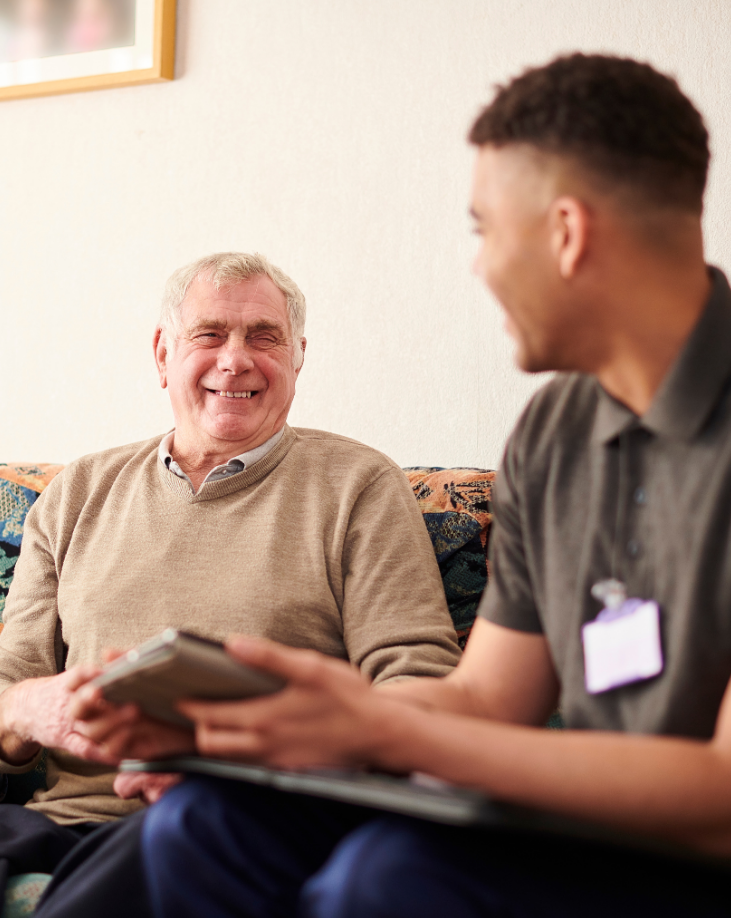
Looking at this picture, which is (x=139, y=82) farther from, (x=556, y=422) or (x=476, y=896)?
(x=476, y=896)

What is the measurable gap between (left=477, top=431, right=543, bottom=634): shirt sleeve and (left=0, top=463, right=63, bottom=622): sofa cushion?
110 cm

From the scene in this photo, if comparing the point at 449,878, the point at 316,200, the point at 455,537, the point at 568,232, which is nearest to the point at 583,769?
the point at 449,878

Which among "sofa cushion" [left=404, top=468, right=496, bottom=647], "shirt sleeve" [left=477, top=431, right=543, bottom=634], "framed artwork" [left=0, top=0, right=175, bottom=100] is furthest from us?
"framed artwork" [left=0, top=0, right=175, bottom=100]

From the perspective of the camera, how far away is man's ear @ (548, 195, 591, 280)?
888 mm

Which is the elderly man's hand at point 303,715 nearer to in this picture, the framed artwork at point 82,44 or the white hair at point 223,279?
the white hair at point 223,279

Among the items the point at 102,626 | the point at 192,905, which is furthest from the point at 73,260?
the point at 192,905

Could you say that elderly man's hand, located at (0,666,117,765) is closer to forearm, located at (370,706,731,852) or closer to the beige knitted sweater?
the beige knitted sweater

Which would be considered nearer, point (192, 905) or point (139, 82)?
point (192, 905)

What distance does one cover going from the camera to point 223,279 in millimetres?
1813

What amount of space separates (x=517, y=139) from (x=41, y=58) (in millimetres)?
1918

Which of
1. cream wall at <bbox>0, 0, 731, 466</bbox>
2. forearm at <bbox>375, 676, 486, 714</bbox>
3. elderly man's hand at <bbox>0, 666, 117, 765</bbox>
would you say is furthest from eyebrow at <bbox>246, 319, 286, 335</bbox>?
forearm at <bbox>375, 676, 486, 714</bbox>

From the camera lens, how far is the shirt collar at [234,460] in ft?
5.59

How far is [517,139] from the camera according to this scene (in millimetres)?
919

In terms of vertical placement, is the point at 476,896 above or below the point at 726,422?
below
